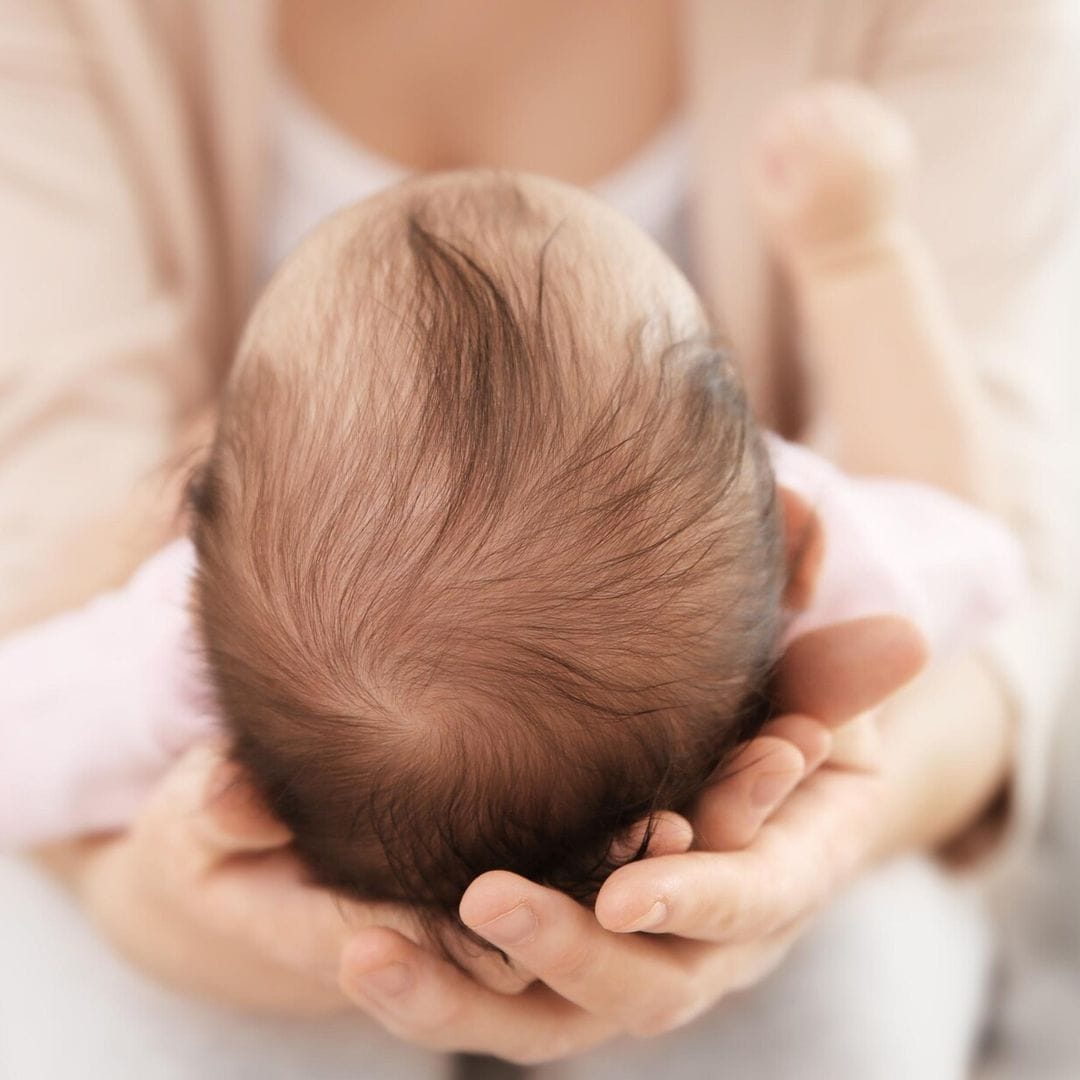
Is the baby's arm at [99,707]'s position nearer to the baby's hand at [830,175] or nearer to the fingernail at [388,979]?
the fingernail at [388,979]

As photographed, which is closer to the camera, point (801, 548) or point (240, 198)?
point (801, 548)

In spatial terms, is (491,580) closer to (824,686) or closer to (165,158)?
(824,686)

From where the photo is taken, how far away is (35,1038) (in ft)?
2.24

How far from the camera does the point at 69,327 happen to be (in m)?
0.91

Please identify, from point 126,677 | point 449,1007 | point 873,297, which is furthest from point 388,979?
point 873,297

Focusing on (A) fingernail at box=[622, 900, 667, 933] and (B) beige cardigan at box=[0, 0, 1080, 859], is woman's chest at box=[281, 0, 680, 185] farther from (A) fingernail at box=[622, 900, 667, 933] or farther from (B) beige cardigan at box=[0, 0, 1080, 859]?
(A) fingernail at box=[622, 900, 667, 933]

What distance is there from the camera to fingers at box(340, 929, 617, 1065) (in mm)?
479

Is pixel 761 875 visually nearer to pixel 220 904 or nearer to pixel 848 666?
pixel 848 666

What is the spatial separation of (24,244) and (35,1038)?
60 cm

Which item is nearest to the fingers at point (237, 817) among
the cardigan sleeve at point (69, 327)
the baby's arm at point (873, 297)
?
the cardigan sleeve at point (69, 327)

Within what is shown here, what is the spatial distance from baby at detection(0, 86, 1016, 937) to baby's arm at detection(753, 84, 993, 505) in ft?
1.13

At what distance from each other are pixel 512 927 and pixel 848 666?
0.75 feet

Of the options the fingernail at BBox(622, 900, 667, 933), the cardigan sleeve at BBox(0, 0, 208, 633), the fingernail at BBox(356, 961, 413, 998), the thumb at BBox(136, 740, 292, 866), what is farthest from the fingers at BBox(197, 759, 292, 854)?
the cardigan sleeve at BBox(0, 0, 208, 633)

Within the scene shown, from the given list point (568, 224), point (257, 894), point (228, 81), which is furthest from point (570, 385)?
point (228, 81)
